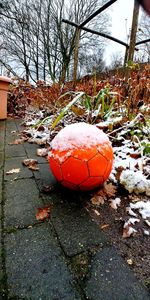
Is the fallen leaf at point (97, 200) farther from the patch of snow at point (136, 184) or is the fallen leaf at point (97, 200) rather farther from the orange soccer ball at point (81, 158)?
the patch of snow at point (136, 184)

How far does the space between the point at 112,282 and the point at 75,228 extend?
352 mm

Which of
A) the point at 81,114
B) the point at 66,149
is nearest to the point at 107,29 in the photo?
the point at 81,114

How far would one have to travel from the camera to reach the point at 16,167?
187cm

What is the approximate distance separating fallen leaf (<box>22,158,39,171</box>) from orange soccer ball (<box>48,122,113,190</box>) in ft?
1.45

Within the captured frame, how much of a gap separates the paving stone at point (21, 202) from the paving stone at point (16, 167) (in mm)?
78

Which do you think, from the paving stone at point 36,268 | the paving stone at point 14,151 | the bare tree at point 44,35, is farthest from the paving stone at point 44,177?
the bare tree at point 44,35

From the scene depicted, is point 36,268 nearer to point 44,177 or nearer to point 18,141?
point 44,177

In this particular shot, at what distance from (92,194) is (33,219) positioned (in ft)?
1.56

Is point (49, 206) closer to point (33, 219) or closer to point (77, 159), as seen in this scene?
point (33, 219)

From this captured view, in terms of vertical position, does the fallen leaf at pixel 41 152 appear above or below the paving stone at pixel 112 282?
above

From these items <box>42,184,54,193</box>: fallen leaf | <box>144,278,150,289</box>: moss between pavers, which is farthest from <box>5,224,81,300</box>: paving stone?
<box>42,184,54,193</box>: fallen leaf

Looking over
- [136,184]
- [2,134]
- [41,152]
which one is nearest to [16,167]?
[41,152]

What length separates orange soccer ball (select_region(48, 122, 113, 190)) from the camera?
133cm

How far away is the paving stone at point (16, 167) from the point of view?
5.52ft
